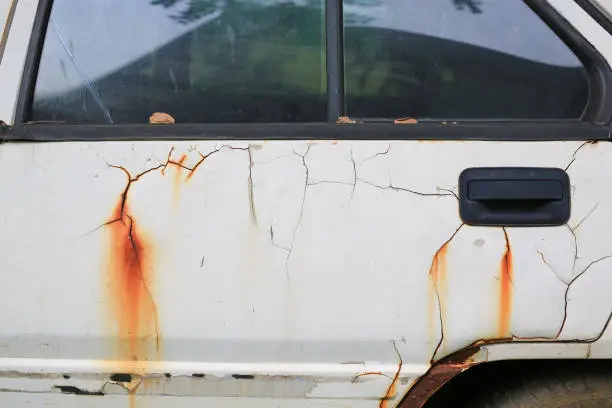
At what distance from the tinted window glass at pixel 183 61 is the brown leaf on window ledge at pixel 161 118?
0.04ft

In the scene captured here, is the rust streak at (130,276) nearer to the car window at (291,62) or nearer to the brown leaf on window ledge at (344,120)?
the car window at (291,62)

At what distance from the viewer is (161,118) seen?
5.27ft

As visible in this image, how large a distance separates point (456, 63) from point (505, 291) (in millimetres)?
622

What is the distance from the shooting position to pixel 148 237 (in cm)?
152

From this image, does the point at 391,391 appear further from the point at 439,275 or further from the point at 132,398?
the point at 132,398

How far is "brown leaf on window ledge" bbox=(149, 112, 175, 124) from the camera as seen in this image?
5.25ft

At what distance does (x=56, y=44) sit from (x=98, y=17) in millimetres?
142

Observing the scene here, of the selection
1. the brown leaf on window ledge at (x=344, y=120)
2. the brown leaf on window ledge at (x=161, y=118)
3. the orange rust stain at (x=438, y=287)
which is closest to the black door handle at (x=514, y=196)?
the orange rust stain at (x=438, y=287)

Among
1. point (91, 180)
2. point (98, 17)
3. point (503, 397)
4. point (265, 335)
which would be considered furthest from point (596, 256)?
point (98, 17)

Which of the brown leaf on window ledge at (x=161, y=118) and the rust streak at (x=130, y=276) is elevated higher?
the brown leaf on window ledge at (x=161, y=118)

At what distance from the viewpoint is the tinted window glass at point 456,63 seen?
1.55m

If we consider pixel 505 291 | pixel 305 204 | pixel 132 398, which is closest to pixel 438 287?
pixel 505 291

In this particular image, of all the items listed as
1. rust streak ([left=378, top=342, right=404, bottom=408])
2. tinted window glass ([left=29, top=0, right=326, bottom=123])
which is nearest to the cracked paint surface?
rust streak ([left=378, top=342, right=404, bottom=408])

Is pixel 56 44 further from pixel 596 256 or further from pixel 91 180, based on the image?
pixel 596 256
